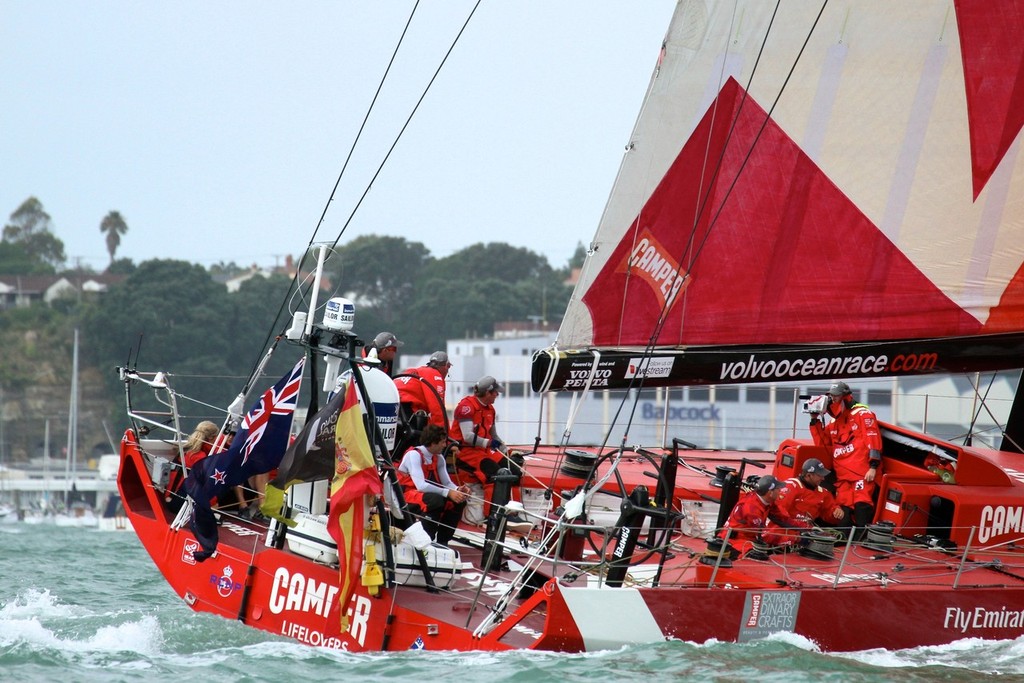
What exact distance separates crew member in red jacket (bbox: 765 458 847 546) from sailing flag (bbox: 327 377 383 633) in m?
2.63

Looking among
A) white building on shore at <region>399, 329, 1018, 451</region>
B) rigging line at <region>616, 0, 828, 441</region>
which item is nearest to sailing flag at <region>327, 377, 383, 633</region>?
rigging line at <region>616, 0, 828, 441</region>

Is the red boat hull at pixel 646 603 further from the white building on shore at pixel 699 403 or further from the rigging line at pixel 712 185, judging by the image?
the white building on shore at pixel 699 403

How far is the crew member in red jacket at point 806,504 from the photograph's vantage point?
8562 mm

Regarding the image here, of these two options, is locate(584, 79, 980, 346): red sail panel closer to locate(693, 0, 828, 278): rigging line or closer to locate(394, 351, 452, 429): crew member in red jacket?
locate(693, 0, 828, 278): rigging line

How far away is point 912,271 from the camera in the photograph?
9.59 meters

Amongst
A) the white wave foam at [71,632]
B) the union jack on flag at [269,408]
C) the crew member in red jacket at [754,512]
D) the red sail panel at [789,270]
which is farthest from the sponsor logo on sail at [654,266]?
the white wave foam at [71,632]

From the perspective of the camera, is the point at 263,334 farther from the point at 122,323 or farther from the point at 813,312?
the point at 813,312

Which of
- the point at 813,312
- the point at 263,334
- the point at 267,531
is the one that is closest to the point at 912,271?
the point at 813,312

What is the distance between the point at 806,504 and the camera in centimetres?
895

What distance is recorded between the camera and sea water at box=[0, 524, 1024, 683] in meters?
7.11

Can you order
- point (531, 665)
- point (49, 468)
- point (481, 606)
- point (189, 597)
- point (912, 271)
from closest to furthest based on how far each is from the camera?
1. point (531, 665)
2. point (481, 606)
3. point (189, 597)
4. point (912, 271)
5. point (49, 468)

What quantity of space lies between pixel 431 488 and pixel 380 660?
1.41m

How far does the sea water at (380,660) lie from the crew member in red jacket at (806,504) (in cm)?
99

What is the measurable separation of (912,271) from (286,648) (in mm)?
5129
